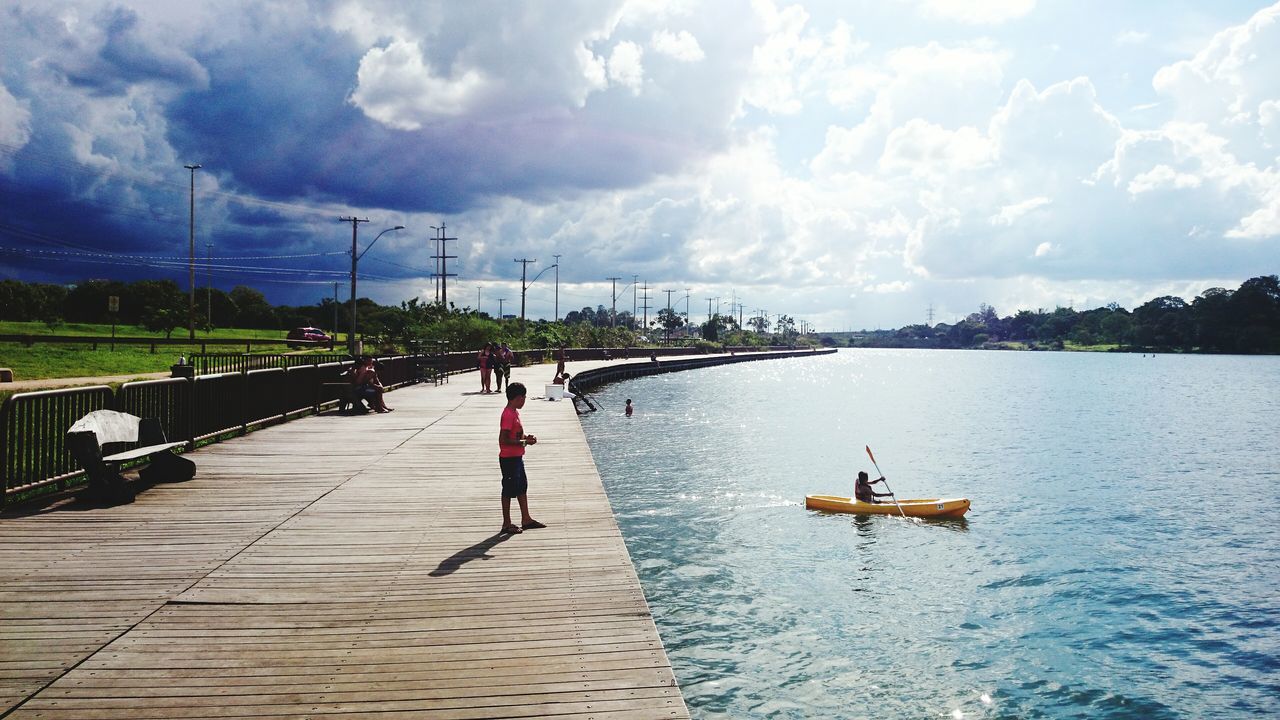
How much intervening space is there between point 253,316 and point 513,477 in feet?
412

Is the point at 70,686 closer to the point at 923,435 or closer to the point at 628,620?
the point at 628,620

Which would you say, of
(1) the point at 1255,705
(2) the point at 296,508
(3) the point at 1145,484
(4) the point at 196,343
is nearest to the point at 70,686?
(2) the point at 296,508

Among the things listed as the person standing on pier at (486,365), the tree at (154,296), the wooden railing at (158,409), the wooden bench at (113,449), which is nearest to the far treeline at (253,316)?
the tree at (154,296)

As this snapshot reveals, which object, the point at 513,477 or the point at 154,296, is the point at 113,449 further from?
the point at 154,296

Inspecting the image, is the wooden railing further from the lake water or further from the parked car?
the parked car

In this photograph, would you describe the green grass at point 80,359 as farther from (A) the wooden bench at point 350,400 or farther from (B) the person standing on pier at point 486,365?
(A) the wooden bench at point 350,400

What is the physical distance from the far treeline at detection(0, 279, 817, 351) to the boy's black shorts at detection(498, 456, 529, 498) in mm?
46212

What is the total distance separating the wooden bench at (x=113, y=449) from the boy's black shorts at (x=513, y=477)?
503cm

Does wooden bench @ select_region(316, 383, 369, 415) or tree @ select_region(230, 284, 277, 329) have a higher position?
tree @ select_region(230, 284, 277, 329)

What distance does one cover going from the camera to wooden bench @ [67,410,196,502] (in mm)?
9836

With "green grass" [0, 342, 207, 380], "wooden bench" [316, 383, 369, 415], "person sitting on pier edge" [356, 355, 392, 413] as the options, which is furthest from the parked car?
"wooden bench" [316, 383, 369, 415]

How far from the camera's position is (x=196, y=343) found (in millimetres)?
53969

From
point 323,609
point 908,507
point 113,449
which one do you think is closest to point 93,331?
point 113,449

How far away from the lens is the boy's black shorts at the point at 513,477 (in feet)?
30.0
